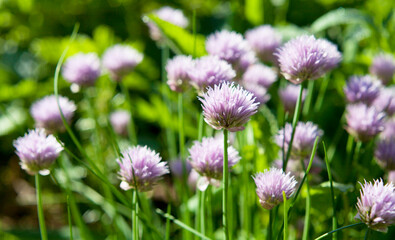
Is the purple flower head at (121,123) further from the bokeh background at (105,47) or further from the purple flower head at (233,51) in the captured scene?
the purple flower head at (233,51)

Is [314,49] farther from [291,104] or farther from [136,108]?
[136,108]

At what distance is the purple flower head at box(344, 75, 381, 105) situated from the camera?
0.76 meters

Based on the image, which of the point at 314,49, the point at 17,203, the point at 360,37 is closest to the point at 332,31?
the point at 360,37

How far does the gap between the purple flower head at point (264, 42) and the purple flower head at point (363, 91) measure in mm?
170

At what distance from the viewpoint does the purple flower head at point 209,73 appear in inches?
22.9

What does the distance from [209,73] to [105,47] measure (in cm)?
76

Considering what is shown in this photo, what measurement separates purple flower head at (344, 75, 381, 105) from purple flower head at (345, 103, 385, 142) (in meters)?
0.06

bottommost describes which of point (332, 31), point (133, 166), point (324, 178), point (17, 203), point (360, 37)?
point (133, 166)

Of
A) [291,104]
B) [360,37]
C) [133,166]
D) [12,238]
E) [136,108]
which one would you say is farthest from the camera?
[136,108]

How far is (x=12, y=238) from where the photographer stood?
38.1 inches

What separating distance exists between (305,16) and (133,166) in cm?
107

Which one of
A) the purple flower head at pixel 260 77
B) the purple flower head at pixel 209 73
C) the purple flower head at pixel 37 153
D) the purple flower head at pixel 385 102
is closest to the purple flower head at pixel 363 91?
the purple flower head at pixel 385 102

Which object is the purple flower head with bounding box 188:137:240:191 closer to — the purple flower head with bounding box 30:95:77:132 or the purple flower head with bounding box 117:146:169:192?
the purple flower head with bounding box 117:146:169:192

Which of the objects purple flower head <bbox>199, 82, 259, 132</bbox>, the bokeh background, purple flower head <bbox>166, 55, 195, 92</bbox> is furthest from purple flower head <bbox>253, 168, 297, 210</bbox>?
the bokeh background
